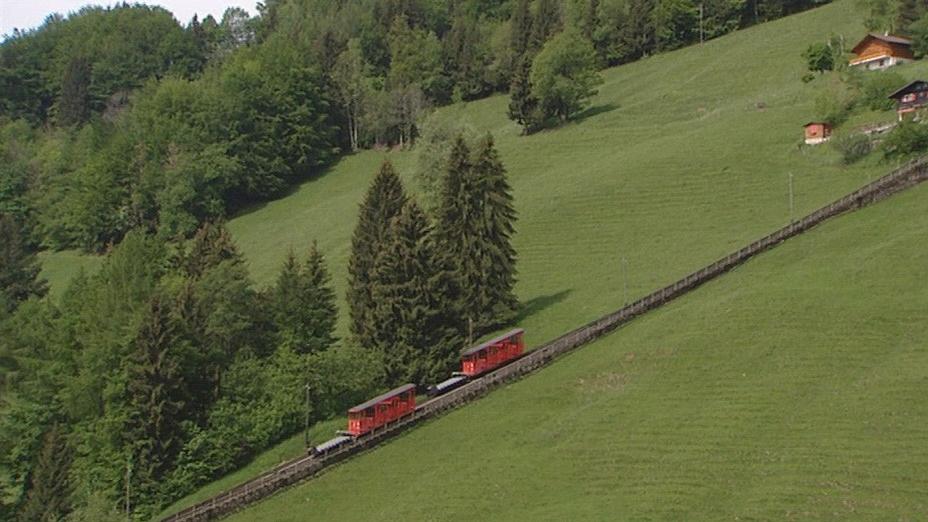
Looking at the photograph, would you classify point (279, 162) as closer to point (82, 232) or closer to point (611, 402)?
point (82, 232)

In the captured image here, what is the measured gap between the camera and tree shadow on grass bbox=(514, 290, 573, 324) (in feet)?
251

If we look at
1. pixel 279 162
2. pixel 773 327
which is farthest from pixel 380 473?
pixel 279 162

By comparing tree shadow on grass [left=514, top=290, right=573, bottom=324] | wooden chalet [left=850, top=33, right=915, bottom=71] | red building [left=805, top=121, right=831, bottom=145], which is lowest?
tree shadow on grass [left=514, top=290, right=573, bottom=324]

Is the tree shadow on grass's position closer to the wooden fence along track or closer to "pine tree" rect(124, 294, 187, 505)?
the wooden fence along track

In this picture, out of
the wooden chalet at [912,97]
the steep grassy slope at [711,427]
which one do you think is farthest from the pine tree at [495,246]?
the wooden chalet at [912,97]

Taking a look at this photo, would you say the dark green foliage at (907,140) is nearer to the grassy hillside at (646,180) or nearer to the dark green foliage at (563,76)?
the grassy hillside at (646,180)

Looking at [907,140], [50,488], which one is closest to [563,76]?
[907,140]

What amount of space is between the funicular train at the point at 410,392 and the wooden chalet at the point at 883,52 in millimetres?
61618

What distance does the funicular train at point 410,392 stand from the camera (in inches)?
2285

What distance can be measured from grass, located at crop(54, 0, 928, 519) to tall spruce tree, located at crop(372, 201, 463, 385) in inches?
247

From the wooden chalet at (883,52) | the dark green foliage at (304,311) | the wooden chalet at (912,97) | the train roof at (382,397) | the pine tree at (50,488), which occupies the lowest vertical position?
the pine tree at (50,488)

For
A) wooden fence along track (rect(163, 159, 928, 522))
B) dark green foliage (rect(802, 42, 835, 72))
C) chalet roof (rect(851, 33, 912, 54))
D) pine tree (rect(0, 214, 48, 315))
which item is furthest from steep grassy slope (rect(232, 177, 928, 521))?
pine tree (rect(0, 214, 48, 315))

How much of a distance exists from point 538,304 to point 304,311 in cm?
1661

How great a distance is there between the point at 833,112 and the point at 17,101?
145 m
